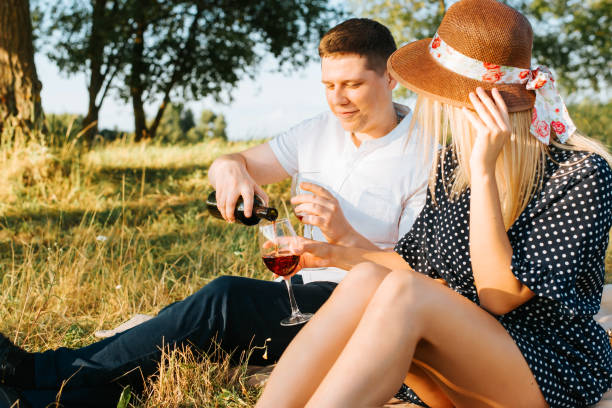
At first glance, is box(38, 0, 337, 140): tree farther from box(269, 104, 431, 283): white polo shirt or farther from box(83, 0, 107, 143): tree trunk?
box(269, 104, 431, 283): white polo shirt

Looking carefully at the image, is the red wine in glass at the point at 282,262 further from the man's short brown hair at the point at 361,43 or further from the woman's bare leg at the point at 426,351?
the man's short brown hair at the point at 361,43

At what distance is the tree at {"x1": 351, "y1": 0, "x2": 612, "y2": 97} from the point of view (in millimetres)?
13945

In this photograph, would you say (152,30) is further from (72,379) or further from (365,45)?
(72,379)

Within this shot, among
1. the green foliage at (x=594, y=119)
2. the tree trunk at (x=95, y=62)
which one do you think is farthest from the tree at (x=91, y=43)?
the green foliage at (x=594, y=119)

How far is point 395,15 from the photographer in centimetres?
1469

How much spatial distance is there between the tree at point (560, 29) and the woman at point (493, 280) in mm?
12520

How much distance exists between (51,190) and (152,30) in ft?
24.3

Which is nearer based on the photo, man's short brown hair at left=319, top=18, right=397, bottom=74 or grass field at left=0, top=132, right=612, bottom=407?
grass field at left=0, top=132, right=612, bottom=407

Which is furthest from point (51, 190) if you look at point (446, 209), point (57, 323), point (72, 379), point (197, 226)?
point (446, 209)

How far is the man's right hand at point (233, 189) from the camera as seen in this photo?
8.37 ft

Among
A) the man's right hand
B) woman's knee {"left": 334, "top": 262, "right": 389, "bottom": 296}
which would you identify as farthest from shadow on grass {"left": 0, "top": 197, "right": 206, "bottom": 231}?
woman's knee {"left": 334, "top": 262, "right": 389, "bottom": 296}

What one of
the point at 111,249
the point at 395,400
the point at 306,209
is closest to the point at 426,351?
the point at 395,400

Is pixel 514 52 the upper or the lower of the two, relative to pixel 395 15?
lower

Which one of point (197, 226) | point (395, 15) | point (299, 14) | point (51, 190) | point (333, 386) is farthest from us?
point (395, 15)
